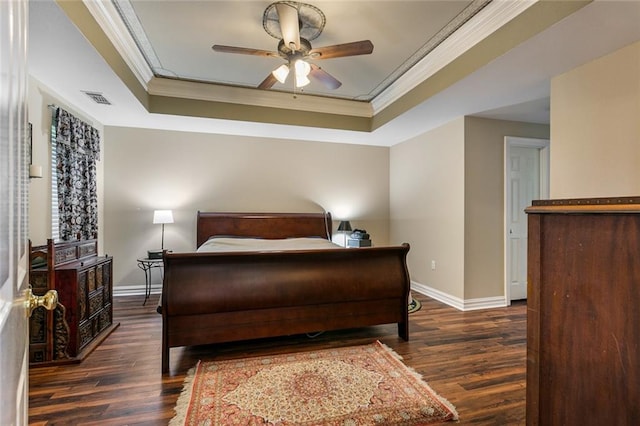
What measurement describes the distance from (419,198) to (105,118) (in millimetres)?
4465

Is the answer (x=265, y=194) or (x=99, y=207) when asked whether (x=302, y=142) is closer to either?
(x=265, y=194)

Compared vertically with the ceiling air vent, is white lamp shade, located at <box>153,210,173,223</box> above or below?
below

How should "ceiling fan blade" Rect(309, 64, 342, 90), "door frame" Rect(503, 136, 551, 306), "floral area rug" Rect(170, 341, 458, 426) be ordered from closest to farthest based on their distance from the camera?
"floral area rug" Rect(170, 341, 458, 426), "ceiling fan blade" Rect(309, 64, 342, 90), "door frame" Rect(503, 136, 551, 306)

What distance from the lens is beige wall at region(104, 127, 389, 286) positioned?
415 cm

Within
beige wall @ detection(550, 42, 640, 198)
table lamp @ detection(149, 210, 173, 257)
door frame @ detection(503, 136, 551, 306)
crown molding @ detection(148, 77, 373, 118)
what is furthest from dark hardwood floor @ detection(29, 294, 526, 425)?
crown molding @ detection(148, 77, 373, 118)

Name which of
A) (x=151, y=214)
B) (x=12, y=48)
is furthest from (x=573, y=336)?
(x=151, y=214)

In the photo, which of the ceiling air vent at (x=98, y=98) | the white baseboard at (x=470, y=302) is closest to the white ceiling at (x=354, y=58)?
the ceiling air vent at (x=98, y=98)

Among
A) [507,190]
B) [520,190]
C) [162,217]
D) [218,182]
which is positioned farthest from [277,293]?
[520,190]

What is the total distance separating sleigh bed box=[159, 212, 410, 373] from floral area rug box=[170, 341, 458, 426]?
0.86 ft

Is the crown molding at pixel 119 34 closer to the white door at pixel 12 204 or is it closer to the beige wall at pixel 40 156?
the beige wall at pixel 40 156

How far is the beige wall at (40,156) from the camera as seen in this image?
2.63 m

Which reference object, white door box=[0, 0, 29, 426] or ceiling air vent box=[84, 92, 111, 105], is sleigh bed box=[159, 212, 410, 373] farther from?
ceiling air vent box=[84, 92, 111, 105]

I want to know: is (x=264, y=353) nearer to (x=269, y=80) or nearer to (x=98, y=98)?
(x=269, y=80)

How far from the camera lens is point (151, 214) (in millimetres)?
4258
